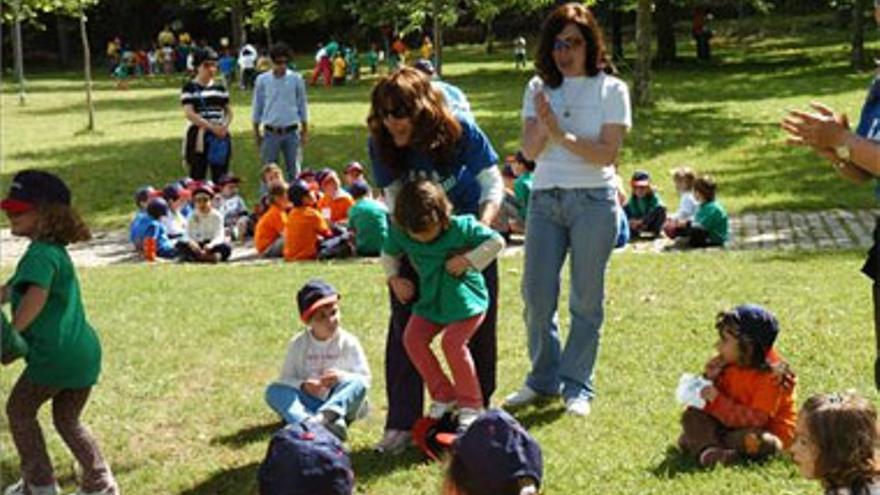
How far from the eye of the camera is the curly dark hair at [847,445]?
380 centimetres

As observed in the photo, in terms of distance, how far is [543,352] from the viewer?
6.60 metres

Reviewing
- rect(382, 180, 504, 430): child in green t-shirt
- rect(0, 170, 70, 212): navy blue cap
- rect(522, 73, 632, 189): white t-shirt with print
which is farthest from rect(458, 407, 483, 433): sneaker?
rect(0, 170, 70, 212): navy blue cap

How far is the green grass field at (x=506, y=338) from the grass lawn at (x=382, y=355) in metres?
0.01

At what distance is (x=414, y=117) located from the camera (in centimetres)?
552

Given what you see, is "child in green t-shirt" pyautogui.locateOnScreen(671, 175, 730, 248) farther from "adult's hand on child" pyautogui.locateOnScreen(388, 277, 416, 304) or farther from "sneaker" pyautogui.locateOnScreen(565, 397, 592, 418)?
"adult's hand on child" pyautogui.locateOnScreen(388, 277, 416, 304)

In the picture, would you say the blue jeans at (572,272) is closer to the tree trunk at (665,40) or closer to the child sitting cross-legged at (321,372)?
the child sitting cross-legged at (321,372)

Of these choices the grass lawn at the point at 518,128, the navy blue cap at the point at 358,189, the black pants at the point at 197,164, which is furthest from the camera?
the grass lawn at the point at 518,128

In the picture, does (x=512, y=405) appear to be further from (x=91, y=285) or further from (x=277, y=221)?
(x=277, y=221)

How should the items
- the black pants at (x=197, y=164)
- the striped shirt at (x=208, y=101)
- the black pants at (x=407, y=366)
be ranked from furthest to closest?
the black pants at (x=197, y=164) < the striped shirt at (x=208, y=101) < the black pants at (x=407, y=366)

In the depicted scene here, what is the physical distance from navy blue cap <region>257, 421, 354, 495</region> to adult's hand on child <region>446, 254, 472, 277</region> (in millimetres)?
2510

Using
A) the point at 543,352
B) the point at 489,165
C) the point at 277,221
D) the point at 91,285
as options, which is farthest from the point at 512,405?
the point at 277,221

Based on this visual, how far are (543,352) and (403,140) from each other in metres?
1.58

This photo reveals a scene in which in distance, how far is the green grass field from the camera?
572 centimetres

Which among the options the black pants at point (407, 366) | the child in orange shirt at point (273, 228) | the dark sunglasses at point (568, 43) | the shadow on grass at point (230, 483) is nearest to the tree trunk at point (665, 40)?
the child in orange shirt at point (273, 228)
